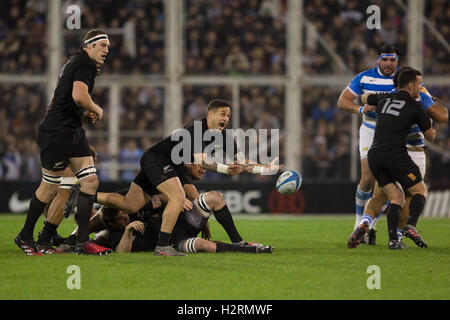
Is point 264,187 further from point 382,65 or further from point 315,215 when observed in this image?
point 382,65

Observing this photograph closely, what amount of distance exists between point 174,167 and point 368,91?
3058 mm

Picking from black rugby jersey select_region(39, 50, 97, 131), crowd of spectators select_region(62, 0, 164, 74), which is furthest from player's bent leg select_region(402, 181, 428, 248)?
crowd of spectators select_region(62, 0, 164, 74)

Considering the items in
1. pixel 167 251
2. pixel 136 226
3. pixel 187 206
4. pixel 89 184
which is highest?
pixel 89 184

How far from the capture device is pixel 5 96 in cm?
1923

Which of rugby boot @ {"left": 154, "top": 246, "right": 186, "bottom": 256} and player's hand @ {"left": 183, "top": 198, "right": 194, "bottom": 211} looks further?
player's hand @ {"left": 183, "top": 198, "right": 194, "bottom": 211}

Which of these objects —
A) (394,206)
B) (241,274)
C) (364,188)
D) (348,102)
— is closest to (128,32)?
(348,102)

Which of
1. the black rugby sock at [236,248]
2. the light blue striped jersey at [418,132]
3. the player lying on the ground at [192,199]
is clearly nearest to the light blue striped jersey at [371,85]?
the light blue striped jersey at [418,132]

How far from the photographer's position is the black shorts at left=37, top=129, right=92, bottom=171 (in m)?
8.31

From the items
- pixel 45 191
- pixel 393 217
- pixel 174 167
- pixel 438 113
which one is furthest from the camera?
pixel 438 113

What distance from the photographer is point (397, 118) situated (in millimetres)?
8766

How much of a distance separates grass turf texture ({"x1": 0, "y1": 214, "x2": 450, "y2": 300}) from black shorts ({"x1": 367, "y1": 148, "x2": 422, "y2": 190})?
828mm

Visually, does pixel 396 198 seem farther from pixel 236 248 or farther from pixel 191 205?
pixel 191 205

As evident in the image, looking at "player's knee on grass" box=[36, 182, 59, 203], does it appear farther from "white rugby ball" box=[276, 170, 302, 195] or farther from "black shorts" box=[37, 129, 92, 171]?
"white rugby ball" box=[276, 170, 302, 195]

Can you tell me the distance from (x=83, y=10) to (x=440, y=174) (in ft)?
32.4
